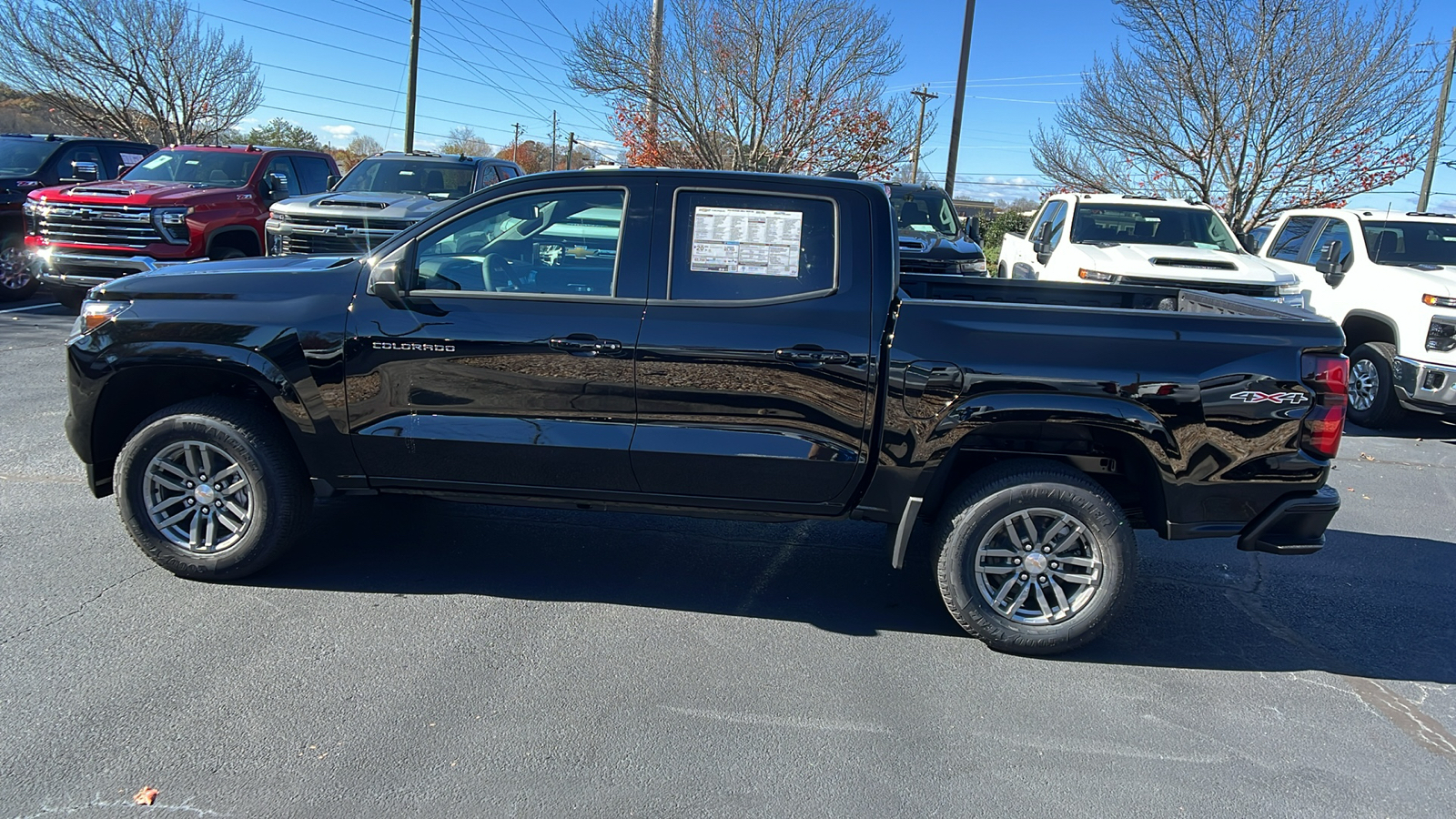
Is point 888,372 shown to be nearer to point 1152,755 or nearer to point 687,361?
point 687,361

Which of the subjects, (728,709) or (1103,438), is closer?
(728,709)

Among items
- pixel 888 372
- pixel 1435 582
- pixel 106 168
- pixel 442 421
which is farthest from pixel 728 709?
pixel 106 168

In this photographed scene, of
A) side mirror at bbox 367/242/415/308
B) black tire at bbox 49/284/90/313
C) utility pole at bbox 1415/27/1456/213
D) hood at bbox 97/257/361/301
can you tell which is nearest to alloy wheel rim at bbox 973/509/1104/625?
side mirror at bbox 367/242/415/308

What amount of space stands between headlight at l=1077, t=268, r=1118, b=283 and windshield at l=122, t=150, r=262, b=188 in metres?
9.86

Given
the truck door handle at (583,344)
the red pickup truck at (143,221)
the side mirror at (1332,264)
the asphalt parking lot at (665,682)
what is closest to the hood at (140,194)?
the red pickup truck at (143,221)

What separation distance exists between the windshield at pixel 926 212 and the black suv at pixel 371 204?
5.69 meters

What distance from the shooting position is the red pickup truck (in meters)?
10.4

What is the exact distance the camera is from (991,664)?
395 cm

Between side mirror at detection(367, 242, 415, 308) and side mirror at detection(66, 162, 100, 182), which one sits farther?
side mirror at detection(66, 162, 100, 182)

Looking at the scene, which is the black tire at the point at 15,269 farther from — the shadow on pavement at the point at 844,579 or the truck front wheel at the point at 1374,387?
the truck front wheel at the point at 1374,387

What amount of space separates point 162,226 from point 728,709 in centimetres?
990

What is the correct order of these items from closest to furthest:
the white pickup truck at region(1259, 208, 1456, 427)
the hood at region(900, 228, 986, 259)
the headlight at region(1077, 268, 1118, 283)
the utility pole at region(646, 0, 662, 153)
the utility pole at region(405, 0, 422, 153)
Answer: the white pickup truck at region(1259, 208, 1456, 427) < the headlight at region(1077, 268, 1118, 283) < the hood at region(900, 228, 986, 259) < the utility pole at region(646, 0, 662, 153) < the utility pole at region(405, 0, 422, 153)

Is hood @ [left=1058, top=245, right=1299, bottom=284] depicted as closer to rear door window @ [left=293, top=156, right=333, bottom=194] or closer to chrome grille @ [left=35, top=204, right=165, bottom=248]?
chrome grille @ [left=35, top=204, right=165, bottom=248]

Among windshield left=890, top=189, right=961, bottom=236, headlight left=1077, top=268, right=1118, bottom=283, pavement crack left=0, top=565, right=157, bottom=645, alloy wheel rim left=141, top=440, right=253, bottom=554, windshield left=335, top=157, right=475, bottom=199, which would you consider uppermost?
windshield left=890, top=189, right=961, bottom=236
